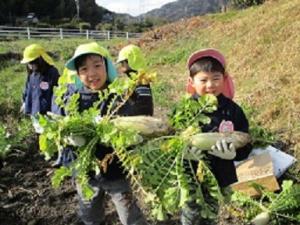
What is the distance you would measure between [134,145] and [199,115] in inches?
13.7

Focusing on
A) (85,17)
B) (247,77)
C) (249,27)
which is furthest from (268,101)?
(85,17)

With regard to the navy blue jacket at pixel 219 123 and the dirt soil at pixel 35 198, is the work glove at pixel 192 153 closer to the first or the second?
the navy blue jacket at pixel 219 123

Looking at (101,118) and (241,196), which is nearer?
(101,118)

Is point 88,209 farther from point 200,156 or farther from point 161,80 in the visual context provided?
point 161,80

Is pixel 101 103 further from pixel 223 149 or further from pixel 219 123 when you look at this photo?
pixel 223 149

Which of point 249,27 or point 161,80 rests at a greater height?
Result: point 249,27

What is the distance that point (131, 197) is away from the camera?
3.19 metres

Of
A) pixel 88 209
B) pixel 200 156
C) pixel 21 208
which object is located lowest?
pixel 21 208

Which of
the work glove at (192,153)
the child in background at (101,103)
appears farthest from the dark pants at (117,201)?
the work glove at (192,153)

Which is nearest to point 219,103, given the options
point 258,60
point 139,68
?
point 139,68

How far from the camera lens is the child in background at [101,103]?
2996 millimetres

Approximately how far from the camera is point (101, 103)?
3.03 metres

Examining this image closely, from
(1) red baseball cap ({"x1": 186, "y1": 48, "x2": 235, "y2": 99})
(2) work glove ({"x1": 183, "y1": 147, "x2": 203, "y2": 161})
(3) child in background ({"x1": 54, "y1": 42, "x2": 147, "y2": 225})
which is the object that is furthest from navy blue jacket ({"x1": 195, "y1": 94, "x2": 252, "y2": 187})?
(3) child in background ({"x1": 54, "y1": 42, "x2": 147, "y2": 225})

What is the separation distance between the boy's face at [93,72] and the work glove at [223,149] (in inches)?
31.3
